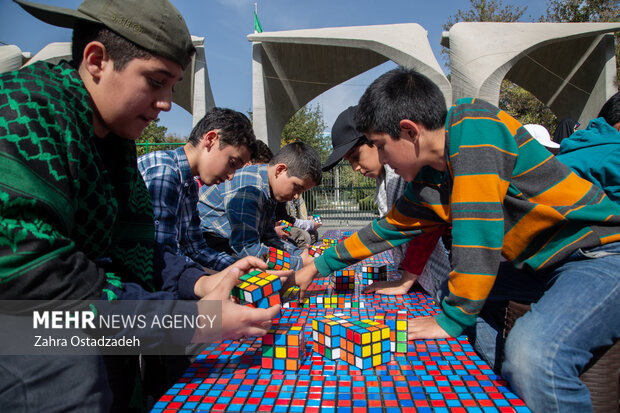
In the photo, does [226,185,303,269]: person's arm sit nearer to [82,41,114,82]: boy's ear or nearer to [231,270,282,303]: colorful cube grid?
[231,270,282,303]: colorful cube grid

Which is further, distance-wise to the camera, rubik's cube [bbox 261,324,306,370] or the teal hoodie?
the teal hoodie

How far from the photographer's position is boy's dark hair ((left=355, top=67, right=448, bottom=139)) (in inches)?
70.1

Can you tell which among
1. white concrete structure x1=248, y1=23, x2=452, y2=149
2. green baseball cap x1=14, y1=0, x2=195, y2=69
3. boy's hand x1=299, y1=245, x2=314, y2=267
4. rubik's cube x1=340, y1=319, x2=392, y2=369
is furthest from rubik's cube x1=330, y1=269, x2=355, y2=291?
white concrete structure x1=248, y1=23, x2=452, y2=149

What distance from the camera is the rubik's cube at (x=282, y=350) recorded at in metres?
1.37

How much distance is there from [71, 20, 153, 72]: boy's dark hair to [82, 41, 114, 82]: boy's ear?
0.02 metres

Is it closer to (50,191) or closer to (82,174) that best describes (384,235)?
(82,174)

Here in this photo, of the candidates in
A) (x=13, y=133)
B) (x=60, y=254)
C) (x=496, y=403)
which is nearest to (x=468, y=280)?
(x=496, y=403)

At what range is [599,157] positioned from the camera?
2.15m

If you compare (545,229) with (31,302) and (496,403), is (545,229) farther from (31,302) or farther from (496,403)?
(31,302)

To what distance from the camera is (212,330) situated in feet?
4.18

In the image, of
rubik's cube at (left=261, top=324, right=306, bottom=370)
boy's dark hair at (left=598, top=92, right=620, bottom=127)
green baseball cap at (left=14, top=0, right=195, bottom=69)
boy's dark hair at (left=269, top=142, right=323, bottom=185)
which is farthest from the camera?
boy's dark hair at (left=269, top=142, right=323, bottom=185)

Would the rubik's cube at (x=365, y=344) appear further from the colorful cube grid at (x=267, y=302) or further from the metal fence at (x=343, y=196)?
the metal fence at (x=343, y=196)

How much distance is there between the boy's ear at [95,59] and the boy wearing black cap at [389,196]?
6.09 feet

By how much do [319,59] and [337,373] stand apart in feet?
46.0
